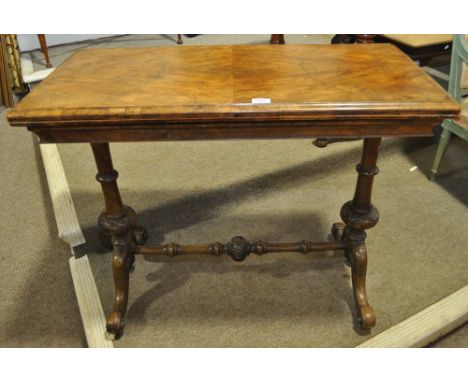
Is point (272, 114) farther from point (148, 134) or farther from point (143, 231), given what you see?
point (143, 231)

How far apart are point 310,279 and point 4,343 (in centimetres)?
118

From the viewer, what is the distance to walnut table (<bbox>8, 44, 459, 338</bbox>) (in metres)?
1.01

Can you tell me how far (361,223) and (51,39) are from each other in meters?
3.95

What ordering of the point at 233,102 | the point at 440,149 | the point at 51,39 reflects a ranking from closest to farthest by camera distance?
the point at 233,102, the point at 440,149, the point at 51,39

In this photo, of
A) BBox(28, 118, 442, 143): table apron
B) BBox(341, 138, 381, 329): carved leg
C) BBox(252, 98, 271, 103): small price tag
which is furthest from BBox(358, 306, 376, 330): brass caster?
BBox(252, 98, 271, 103): small price tag

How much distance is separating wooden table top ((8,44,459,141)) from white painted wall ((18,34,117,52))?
315 cm

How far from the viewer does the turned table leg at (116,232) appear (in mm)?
1374

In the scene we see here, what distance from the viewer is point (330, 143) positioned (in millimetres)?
2605

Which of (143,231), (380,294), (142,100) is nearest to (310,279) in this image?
(380,294)

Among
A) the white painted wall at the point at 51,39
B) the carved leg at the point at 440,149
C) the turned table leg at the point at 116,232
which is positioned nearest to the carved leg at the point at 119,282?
the turned table leg at the point at 116,232

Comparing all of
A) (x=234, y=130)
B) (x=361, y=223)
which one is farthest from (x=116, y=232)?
(x=361, y=223)

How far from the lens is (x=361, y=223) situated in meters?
1.45

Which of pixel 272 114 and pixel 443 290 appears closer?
pixel 272 114

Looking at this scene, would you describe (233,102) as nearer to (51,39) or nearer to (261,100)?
(261,100)
